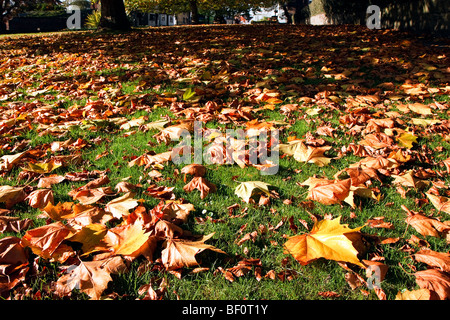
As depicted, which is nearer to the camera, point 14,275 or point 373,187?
point 14,275

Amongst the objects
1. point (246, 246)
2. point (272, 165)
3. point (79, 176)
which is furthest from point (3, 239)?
point (272, 165)

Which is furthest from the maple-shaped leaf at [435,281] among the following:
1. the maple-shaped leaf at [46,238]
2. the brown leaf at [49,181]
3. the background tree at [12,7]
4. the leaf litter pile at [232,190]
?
the background tree at [12,7]

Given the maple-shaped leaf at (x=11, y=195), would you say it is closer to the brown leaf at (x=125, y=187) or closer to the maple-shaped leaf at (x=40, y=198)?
the maple-shaped leaf at (x=40, y=198)

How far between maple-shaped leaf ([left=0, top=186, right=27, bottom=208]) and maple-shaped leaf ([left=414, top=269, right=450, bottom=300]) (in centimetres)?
227

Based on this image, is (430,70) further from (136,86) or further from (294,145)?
(136,86)

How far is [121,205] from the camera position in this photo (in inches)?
74.2

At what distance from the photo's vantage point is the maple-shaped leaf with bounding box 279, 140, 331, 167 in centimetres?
243

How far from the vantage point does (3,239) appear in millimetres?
1580

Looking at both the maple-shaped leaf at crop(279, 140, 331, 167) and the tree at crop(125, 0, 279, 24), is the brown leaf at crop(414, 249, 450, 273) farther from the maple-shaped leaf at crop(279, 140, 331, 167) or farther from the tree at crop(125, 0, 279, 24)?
the tree at crop(125, 0, 279, 24)

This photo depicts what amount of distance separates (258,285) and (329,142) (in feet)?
→ 5.46

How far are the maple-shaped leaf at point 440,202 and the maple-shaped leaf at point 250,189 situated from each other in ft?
3.17

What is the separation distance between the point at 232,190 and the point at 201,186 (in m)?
0.21

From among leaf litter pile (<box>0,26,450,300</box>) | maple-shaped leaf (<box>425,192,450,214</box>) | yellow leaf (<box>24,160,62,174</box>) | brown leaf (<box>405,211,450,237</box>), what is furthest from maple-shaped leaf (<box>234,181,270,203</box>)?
yellow leaf (<box>24,160,62,174</box>)

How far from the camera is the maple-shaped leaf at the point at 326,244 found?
143 cm
